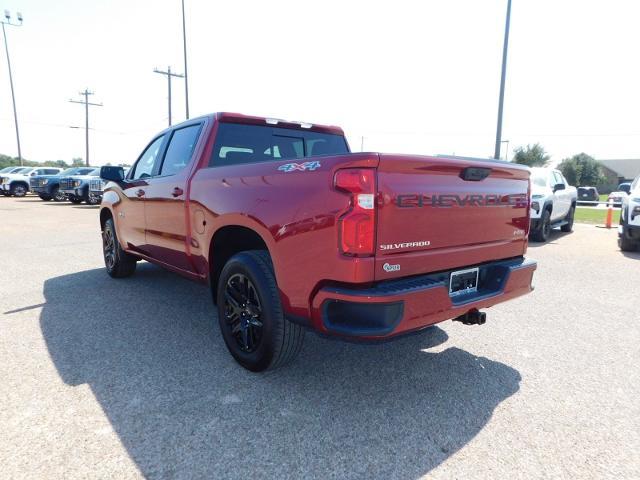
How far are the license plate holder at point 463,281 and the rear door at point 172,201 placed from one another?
2279 millimetres

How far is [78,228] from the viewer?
38.5 feet

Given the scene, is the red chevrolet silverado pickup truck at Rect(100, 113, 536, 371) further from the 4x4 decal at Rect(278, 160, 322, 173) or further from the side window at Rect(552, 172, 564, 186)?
the side window at Rect(552, 172, 564, 186)

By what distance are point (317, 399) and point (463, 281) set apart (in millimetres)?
1210

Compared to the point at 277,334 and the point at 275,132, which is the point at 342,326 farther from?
the point at 275,132

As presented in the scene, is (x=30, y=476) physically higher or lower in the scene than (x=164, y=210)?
lower

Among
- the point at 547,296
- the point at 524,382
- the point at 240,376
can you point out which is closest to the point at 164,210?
the point at 240,376

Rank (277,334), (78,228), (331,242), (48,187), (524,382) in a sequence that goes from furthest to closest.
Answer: (48,187) → (78,228) → (524,382) → (277,334) → (331,242)

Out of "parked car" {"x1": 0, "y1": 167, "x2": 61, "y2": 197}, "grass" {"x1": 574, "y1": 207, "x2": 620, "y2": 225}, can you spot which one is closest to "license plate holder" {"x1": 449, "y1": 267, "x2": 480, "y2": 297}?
"grass" {"x1": 574, "y1": 207, "x2": 620, "y2": 225}

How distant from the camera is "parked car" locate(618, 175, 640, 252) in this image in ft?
27.2

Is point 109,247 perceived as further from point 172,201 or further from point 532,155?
point 532,155

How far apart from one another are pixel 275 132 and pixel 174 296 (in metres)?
2.33

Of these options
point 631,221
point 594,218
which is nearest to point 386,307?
point 631,221

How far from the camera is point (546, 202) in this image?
9641 millimetres

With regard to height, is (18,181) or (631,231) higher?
(18,181)
